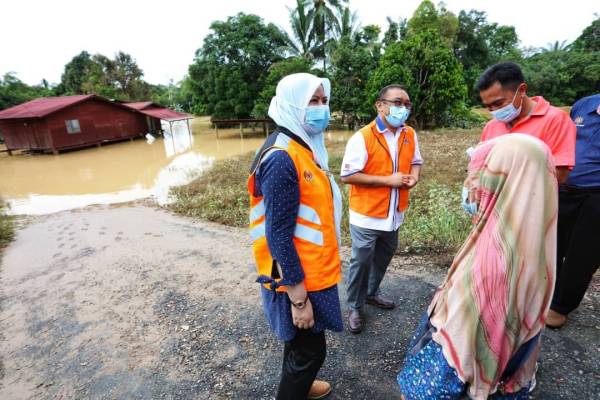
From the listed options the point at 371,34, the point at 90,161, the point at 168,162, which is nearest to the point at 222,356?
the point at 168,162

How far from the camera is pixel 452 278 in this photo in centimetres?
145

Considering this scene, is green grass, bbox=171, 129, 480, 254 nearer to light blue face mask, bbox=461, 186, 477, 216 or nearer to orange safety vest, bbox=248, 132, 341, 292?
light blue face mask, bbox=461, 186, 477, 216

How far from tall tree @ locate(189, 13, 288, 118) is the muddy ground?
1927 centimetres

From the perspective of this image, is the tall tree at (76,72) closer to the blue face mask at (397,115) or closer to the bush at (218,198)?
the bush at (218,198)

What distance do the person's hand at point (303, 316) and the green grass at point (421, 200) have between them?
98.5 inches

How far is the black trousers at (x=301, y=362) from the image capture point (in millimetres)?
1612

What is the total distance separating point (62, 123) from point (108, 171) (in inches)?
293

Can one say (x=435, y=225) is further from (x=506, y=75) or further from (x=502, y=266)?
(x=502, y=266)

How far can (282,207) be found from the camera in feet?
4.47

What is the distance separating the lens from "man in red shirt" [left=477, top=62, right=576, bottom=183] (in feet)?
6.42

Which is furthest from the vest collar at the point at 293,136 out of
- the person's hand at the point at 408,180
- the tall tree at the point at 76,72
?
the tall tree at the point at 76,72

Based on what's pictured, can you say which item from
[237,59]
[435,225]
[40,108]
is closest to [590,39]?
[237,59]

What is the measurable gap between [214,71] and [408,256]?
21.5 meters

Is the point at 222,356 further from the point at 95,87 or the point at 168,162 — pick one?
the point at 95,87
